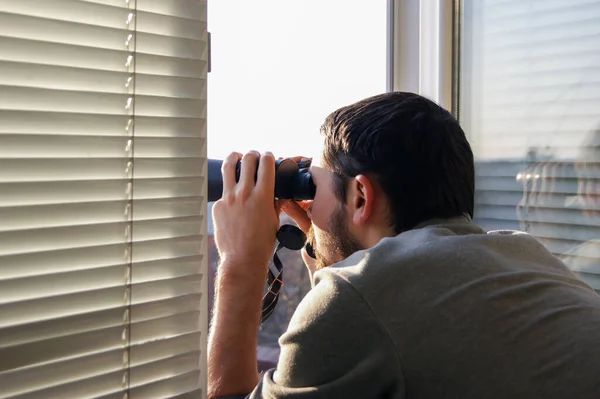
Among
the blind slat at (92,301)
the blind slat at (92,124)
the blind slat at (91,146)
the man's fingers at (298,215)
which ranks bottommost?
the blind slat at (92,301)

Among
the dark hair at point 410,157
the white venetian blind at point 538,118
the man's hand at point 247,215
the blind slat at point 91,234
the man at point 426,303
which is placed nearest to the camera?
the man at point 426,303

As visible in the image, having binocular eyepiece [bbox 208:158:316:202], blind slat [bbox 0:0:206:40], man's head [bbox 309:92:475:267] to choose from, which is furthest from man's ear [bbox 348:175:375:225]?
blind slat [bbox 0:0:206:40]

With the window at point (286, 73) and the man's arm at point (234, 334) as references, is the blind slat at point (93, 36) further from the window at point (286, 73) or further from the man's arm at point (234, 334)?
the man's arm at point (234, 334)

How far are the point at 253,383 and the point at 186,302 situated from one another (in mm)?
175

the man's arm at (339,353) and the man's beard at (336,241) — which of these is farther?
the man's beard at (336,241)

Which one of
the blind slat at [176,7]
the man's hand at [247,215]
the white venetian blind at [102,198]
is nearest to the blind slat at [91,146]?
the white venetian blind at [102,198]

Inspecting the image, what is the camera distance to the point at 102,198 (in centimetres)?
100

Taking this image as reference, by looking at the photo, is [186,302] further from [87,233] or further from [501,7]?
[501,7]

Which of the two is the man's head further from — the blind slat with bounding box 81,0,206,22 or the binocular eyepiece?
the blind slat with bounding box 81,0,206,22

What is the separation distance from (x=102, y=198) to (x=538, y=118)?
101 centimetres

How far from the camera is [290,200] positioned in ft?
4.23

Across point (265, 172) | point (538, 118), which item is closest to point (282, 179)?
point (265, 172)

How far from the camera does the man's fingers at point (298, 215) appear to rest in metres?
1.33

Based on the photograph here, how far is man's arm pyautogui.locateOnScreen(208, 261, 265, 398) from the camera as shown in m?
1.09
